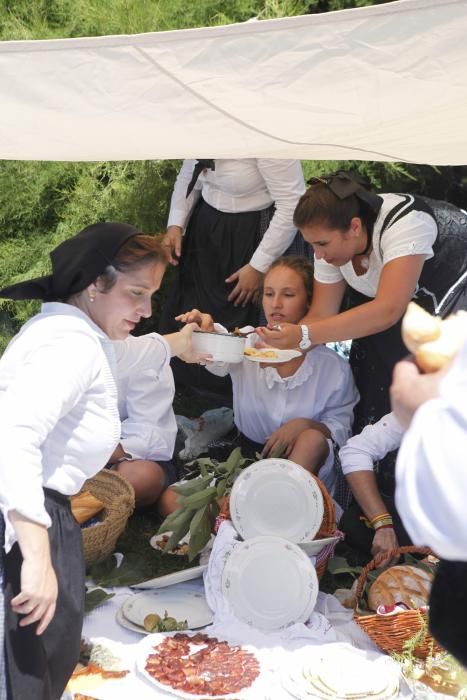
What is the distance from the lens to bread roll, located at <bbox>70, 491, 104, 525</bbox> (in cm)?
335

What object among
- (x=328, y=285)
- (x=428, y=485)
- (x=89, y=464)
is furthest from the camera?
(x=328, y=285)

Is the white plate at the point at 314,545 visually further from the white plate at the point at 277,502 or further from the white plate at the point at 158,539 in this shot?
the white plate at the point at 158,539

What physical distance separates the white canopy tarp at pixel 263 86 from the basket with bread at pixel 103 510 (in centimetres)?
122

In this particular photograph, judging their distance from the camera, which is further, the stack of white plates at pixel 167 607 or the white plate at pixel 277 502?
the white plate at pixel 277 502

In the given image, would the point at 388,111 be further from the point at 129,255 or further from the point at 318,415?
the point at 318,415

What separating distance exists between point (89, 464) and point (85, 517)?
157 cm

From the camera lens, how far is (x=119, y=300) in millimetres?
2070

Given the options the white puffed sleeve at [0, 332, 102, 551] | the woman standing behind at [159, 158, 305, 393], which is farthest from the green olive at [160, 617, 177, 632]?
the woman standing behind at [159, 158, 305, 393]

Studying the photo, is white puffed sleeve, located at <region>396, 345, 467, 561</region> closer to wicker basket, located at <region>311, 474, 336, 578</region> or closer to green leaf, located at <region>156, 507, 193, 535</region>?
wicker basket, located at <region>311, 474, 336, 578</region>

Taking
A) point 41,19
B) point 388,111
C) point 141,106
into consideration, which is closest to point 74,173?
point 41,19

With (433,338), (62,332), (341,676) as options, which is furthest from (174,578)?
(433,338)

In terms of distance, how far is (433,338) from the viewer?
1.12m

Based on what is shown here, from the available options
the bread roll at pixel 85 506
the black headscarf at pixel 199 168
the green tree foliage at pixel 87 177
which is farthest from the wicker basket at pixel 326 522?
the green tree foliage at pixel 87 177

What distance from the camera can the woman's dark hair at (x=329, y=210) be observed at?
338cm
